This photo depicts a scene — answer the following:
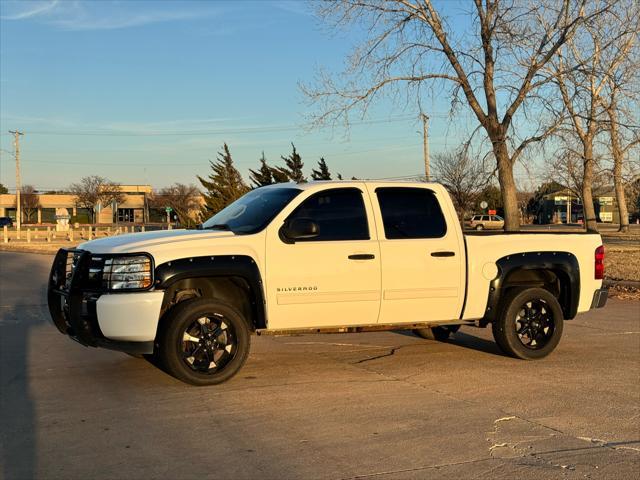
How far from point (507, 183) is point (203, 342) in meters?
16.1

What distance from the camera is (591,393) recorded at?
655 cm

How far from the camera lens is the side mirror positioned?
6742mm

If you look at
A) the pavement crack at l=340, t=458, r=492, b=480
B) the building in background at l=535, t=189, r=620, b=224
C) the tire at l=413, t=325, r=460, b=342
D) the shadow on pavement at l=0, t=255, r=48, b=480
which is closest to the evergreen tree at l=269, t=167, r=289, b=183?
the shadow on pavement at l=0, t=255, r=48, b=480

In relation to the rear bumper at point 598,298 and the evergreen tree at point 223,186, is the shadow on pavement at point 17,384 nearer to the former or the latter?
the rear bumper at point 598,298

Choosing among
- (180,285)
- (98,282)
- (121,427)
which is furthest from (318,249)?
(121,427)

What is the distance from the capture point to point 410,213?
7555mm

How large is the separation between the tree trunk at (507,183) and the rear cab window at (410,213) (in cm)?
1361

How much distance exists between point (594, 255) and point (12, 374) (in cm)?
665

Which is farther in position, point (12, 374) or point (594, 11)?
point (594, 11)

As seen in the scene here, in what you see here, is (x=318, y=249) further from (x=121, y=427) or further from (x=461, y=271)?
(x=121, y=427)

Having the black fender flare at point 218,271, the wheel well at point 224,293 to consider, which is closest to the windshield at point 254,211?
the black fender flare at point 218,271

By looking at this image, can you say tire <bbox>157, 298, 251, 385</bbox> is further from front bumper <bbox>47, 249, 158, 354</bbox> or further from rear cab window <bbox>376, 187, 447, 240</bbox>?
rear cab window <bbox>376, 187, 447, 240</bbox>

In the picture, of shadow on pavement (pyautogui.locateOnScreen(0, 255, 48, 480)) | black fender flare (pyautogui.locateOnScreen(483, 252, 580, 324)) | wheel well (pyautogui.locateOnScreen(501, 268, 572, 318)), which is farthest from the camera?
wheel well (pyautogui.locateOnScreen(501, 268, 572, 318))

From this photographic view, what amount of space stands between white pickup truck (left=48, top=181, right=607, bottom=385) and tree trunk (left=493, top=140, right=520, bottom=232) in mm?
12707
